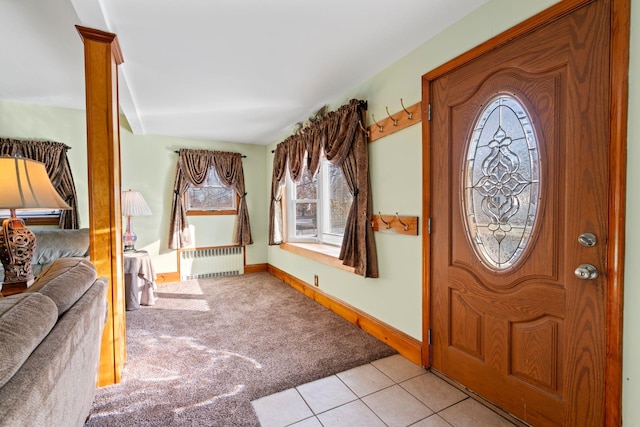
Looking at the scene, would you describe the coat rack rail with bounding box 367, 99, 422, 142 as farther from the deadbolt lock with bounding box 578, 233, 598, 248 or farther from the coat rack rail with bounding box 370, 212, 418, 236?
the deadbolt lock with bounding box 578, 233, 598, 248

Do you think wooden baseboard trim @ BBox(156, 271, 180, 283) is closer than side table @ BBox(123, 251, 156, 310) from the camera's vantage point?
No

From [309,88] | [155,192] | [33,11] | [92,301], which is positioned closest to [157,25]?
[33,11]

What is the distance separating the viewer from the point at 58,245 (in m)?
3.06

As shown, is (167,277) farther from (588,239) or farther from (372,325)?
(588,239)

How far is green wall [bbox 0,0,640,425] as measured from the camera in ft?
3.95

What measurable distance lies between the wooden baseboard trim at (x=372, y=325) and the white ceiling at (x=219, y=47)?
213cm

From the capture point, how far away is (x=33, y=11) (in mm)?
1902

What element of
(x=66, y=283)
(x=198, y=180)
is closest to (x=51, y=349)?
(x=66, y=283)

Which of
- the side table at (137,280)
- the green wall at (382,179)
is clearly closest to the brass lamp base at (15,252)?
the side table at (137,280)

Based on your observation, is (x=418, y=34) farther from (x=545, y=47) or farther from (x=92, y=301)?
(x=92, y=301)

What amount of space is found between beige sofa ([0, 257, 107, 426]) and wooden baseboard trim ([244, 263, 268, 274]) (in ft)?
12.1

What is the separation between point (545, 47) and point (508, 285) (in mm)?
1206

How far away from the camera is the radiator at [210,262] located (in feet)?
15.2

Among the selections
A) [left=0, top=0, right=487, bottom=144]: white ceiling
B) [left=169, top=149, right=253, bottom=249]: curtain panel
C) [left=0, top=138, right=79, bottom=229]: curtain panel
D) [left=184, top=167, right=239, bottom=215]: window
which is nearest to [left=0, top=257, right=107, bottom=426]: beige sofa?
[left=0, top=0, right=487, bottom=144]: white ceiling
